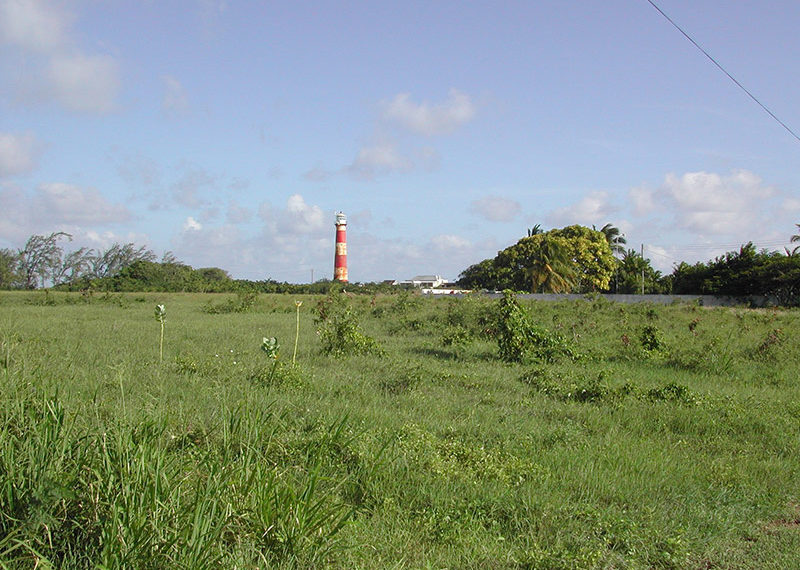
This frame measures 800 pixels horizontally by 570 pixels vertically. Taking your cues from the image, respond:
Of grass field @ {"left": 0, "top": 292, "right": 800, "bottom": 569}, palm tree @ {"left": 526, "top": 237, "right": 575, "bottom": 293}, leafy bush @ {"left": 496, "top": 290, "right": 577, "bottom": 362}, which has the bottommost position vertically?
grass field @ {"left": 0, "top": 292, "right": 800, "bottom": 569}

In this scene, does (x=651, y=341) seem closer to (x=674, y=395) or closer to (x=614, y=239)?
(x=674, y=395)

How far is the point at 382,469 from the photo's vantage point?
4965 millimetres

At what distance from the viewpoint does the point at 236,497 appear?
3.69m

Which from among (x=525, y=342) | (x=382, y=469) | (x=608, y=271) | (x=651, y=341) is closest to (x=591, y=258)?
(x=608, y=271)

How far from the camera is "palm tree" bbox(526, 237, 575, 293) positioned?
133ft

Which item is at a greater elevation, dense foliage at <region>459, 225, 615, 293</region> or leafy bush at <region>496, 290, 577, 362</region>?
dense foliage at <region>459, 225, 615, 293</region>

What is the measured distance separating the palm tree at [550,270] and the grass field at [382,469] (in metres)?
30.3

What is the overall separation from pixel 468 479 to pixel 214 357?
19.9 ft

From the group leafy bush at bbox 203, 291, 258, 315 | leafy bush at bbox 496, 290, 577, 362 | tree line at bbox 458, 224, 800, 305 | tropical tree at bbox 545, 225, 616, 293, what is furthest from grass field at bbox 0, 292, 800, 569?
tropical tree at bbox 545, 225, 616, 293

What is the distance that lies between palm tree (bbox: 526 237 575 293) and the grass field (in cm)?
3028

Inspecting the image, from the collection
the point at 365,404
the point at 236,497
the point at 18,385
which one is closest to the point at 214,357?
the point at 365,404

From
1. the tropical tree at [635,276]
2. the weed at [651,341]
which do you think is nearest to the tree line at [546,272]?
the tropical tree at [635,276]

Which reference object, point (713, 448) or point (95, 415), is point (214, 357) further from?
point (713, 448)

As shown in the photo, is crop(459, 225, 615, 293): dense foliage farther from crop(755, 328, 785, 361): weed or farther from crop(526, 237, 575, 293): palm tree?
Result: crop(755, 328, 785, 361): weed
